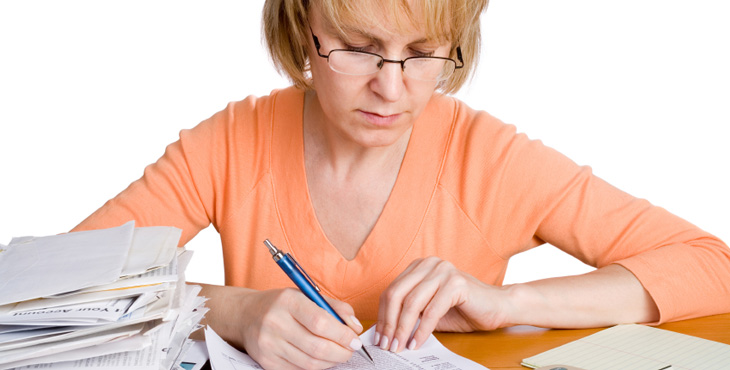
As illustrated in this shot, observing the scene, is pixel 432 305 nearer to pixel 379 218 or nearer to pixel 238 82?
pixel 379 218

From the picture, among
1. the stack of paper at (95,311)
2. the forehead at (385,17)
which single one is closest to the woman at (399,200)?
the forehead at (385,17)

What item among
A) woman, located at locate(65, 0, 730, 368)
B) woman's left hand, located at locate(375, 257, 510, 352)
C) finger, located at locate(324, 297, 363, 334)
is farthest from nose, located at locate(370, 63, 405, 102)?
finger, located at locate(324, 297, 363, 334)

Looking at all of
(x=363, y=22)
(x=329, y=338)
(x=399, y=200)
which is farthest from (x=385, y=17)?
(x=329, y=338)

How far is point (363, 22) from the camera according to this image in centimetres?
139

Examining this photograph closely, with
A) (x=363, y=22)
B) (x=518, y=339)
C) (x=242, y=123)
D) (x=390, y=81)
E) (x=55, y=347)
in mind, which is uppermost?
(x=363, y=22)

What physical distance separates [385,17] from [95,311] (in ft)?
2.46

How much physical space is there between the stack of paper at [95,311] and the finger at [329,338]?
21cm

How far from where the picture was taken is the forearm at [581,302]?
1.39 m

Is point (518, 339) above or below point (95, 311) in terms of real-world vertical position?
below

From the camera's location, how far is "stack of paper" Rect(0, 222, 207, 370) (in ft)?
3.22

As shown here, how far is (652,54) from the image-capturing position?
11.1 feet

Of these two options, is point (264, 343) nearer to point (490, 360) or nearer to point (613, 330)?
point (490, 360)

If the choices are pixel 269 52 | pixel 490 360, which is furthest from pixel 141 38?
pixel 490 360

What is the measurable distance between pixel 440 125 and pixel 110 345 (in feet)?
3.41
